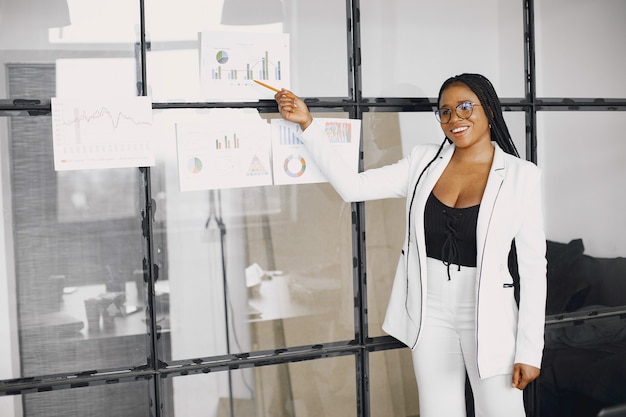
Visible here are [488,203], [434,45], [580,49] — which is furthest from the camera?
[580,49]

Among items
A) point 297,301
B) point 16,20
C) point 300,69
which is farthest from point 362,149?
point 16,20

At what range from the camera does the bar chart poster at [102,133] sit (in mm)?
2115

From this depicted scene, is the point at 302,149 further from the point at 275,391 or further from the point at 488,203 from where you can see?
the point at 275,391

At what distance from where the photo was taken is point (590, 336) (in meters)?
2.77

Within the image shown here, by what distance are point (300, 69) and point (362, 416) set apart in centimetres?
127

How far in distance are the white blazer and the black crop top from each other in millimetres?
30

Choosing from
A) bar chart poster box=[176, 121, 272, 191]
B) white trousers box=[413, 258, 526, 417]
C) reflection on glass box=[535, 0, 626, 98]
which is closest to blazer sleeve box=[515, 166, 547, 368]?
white trousers box=[413, 258, 526, 417]

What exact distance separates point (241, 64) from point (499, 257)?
104 centimetres

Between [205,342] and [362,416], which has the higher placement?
[205,342]

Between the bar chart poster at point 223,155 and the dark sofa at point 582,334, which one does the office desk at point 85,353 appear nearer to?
the bar chart poster at point 223,155

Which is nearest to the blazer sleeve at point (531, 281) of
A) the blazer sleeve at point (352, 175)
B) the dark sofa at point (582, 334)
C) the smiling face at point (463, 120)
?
the smiling face at point (463, 120)

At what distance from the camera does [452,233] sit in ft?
7.11

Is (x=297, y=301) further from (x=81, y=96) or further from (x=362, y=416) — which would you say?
(x=81, y=96)

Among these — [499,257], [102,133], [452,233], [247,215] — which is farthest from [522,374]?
[102,133]
